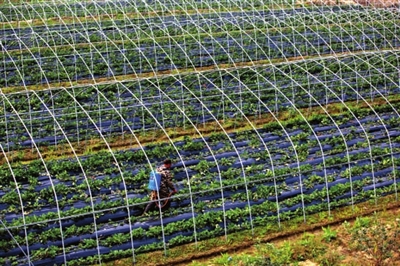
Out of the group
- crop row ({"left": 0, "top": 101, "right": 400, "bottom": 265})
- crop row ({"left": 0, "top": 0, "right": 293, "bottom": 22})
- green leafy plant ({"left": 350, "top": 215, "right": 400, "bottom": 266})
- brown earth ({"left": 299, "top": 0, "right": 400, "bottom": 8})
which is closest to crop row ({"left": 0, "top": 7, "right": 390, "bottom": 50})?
crop row ({"left": 0, "top": 0, "right": 293, "bottom": 22})

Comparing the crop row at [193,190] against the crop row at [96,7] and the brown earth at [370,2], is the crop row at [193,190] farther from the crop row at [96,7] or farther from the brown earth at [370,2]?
the brown earth at [370,2]

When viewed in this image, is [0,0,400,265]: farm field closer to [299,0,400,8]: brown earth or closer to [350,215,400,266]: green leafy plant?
[350,215,400,266]: green leafy plant

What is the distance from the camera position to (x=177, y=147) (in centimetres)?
1878

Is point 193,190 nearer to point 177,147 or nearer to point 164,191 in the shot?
point 164,191

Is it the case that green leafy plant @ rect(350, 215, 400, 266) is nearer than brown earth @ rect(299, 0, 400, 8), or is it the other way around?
green leafy plant @ rect(350, 215, 400, 266)

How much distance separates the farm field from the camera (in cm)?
1472

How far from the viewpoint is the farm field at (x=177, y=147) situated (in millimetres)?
14719

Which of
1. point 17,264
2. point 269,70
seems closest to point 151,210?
point 17,264

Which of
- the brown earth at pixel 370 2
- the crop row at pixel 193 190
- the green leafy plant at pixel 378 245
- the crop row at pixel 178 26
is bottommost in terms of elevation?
the crop row at pixel 193 190

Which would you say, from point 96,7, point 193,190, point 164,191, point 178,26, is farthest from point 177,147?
point 96,7

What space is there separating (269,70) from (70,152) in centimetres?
1002

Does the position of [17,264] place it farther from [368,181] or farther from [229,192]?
[368,181]

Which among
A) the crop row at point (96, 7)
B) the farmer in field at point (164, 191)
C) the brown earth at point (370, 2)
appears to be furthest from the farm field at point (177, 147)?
the brown earth at point (370, 2)

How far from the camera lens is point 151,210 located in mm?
15414
